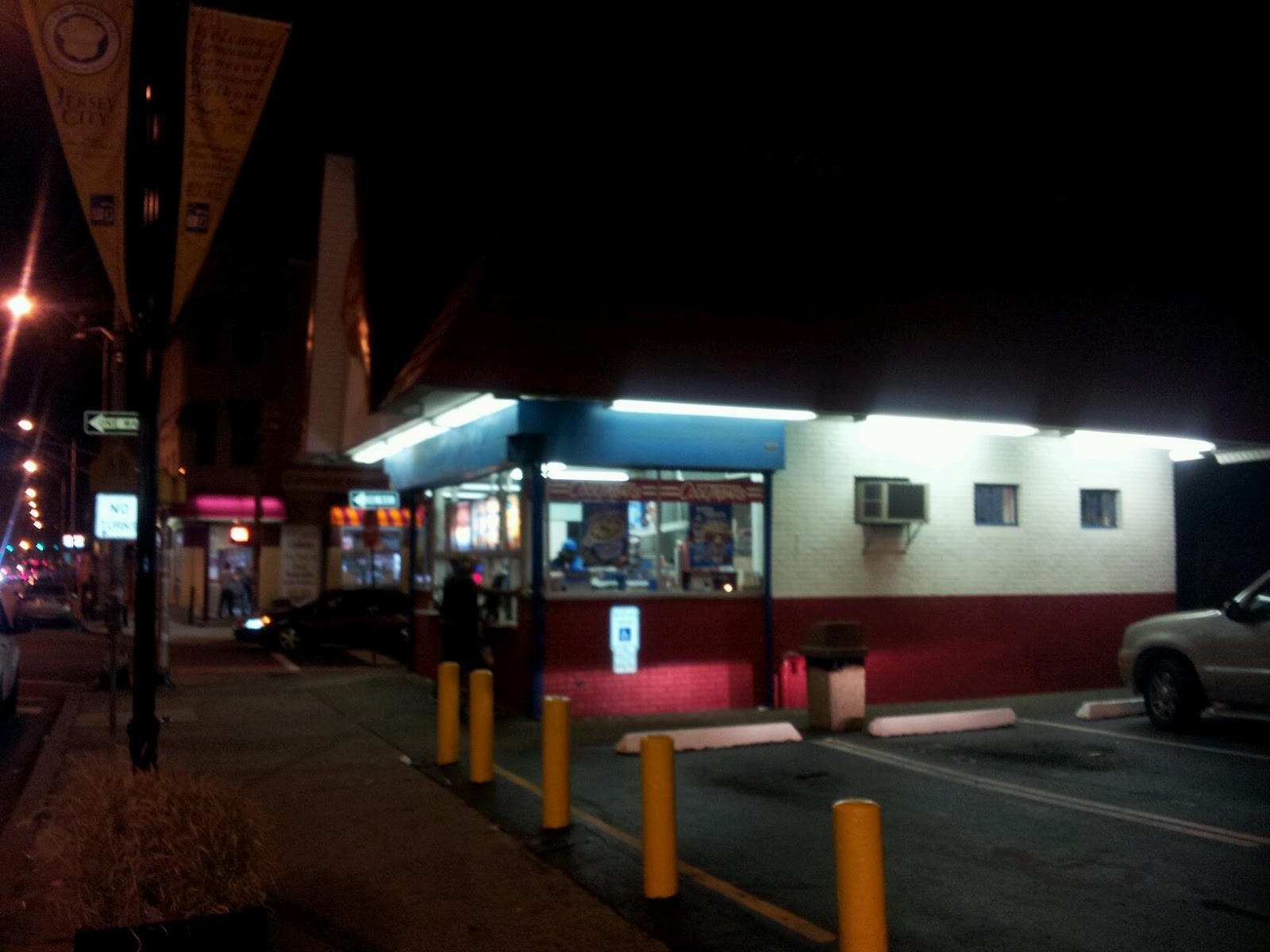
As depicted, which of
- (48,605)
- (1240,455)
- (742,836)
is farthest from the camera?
(48,605)

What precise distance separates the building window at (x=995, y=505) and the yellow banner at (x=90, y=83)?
39.4ft

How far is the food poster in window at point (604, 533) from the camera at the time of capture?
13.9 metres

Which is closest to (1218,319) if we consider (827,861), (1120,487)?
(1120,487)

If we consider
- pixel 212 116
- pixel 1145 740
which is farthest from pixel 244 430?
pixel 212 116

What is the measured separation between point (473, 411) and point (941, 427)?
19.0 feet

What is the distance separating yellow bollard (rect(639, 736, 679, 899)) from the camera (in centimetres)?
664

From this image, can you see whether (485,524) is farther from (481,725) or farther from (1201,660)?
(1201,660)

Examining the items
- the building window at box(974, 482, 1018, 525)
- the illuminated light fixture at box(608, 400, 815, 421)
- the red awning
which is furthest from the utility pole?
the red awning

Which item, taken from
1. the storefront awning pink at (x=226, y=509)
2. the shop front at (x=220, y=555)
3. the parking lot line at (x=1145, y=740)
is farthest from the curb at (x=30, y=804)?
the storefront awning pink at (x=226, y=509)

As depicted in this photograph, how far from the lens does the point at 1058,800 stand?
949cm

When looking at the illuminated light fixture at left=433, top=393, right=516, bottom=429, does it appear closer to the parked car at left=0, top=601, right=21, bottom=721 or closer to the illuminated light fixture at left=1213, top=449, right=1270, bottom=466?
the parked car at left=0, top=601, right=21, bottom=721

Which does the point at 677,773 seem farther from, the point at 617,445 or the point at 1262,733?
the point at 1262,733

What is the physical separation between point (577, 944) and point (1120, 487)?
13228mm

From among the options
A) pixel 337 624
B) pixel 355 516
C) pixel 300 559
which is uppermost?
pixel 355 516
